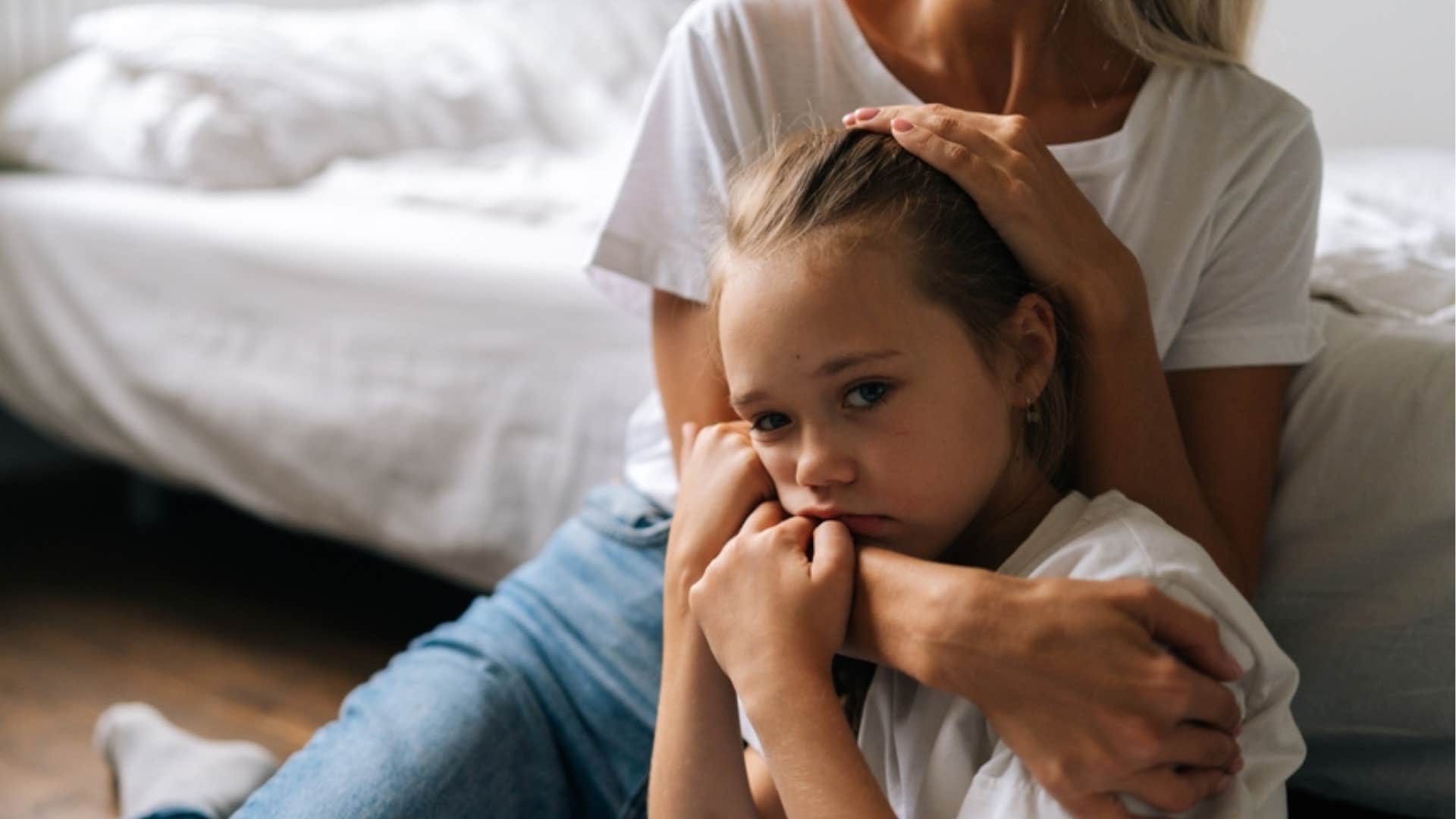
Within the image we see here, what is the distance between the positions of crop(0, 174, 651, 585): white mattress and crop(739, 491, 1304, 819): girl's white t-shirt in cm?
66

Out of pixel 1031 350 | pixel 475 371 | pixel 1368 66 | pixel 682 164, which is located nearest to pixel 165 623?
pixel 475 371

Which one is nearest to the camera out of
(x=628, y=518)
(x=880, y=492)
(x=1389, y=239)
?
(x=880, y=492)

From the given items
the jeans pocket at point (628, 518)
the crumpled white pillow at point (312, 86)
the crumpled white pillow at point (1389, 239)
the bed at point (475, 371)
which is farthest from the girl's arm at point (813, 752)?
the crumpled white pillow at point (312, 86)

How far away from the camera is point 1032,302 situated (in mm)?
788

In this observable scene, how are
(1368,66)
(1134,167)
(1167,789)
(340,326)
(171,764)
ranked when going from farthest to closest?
Result: (1368,66) < (340,326) < (171,764) < (1134,167) < (1167,789)

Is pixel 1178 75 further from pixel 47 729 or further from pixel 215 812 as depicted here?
pixel 47 729

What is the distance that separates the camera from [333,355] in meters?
1.62

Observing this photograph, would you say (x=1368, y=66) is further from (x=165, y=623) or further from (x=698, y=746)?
(x=165, y=623)

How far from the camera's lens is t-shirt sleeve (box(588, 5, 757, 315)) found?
3.10 feet

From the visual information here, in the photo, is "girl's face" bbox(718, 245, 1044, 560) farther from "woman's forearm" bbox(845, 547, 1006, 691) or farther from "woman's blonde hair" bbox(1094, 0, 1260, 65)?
"woman's blonde hair" bbox(1094, 0, 1260, 65)

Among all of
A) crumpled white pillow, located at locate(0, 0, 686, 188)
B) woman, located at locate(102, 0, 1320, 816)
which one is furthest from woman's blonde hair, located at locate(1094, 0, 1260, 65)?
crumpled white pillow, located at locate(0, 0, 686, 188)

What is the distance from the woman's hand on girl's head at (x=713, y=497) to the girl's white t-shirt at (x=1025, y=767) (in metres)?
0.13

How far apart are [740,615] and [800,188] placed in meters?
0.24

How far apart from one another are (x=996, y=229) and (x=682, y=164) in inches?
10.5
